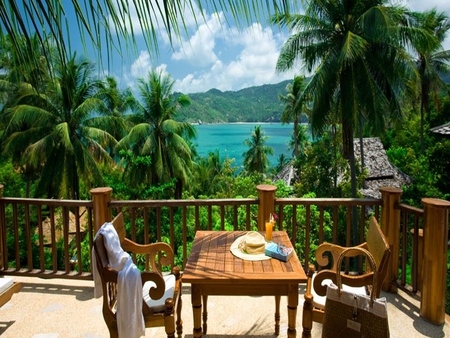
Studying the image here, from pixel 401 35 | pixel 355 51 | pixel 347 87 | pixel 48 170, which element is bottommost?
pixel 48 170

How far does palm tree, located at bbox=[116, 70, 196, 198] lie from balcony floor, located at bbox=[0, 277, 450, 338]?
17618 millimetres

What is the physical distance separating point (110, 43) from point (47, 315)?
10.5 ft

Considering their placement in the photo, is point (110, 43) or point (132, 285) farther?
point (132, 285)

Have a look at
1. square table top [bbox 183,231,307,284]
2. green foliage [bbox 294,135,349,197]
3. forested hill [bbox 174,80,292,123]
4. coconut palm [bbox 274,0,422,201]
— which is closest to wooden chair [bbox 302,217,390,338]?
square table top [bbox 183,231,307,284]

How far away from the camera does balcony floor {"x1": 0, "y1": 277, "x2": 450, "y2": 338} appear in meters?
2.79

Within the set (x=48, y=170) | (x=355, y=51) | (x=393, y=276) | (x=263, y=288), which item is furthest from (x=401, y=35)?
(x=48, y=170)

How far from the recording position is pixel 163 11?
0.60m

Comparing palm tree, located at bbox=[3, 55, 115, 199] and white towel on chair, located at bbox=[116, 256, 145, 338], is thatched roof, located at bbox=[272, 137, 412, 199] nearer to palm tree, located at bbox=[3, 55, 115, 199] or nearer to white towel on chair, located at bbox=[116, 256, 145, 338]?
palm tree, located at bbox=[3, 55, 115, 199]

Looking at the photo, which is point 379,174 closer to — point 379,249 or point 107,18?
point 379,249

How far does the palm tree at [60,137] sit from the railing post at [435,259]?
56.7 feet

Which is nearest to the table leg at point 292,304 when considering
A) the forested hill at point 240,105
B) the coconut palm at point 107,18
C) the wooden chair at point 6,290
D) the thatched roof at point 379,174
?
the coconut palm at point 107,18

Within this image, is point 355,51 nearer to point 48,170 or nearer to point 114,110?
point 48,170

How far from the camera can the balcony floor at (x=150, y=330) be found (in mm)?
2785

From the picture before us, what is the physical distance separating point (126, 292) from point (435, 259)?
250 centimetres
